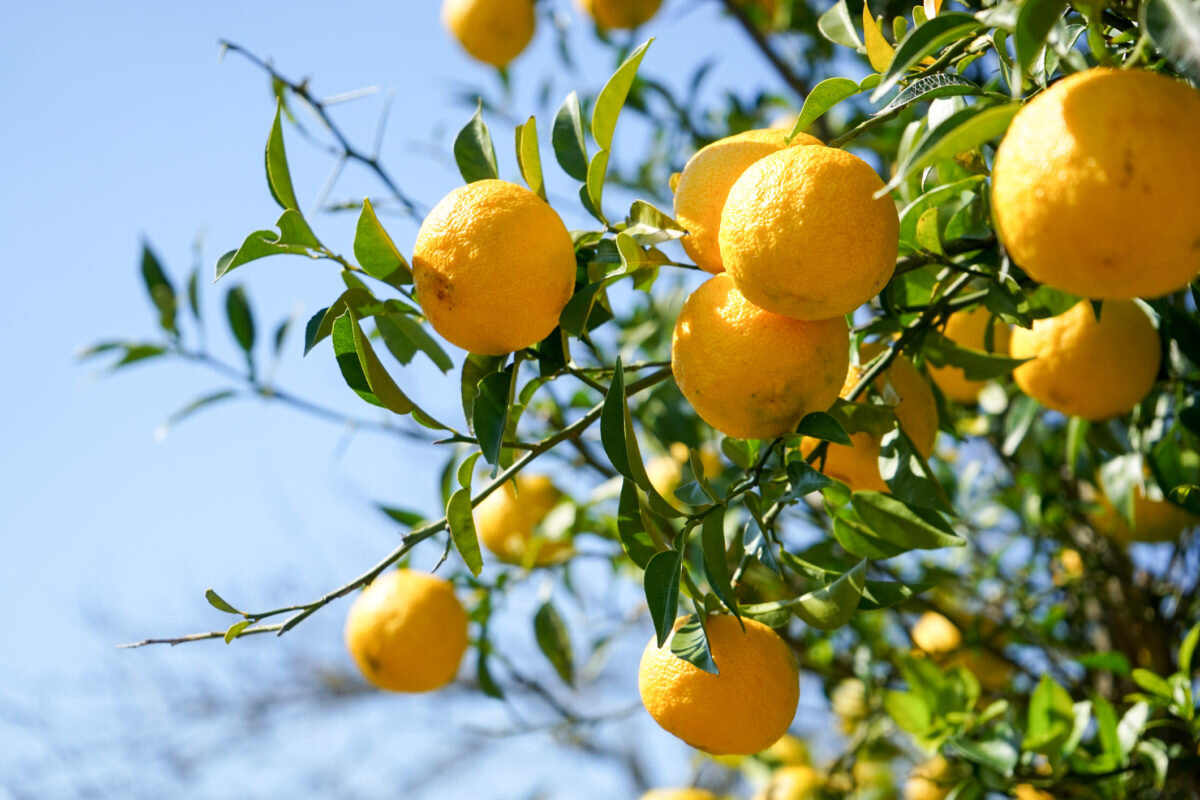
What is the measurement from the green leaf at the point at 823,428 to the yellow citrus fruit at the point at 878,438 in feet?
0.61

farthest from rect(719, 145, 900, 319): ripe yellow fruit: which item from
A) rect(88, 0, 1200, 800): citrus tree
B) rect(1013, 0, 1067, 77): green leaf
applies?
rect(1013, 0, 1067, 77): green leaf

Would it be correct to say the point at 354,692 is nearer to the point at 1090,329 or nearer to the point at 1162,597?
the point at 1162,597

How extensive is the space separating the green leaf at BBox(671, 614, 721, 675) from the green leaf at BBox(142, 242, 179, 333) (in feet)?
4.11

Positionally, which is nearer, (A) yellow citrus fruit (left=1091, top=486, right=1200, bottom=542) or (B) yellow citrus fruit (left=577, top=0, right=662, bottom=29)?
(A) yellow citrus fruit (left=1091, top=486, right=1200, bottom=542)

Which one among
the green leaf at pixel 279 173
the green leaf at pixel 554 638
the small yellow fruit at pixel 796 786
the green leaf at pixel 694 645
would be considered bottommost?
the small yellow fruit at pixel 796 786

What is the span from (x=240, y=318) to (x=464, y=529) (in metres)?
1.05

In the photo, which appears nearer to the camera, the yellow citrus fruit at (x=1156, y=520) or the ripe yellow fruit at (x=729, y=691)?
the ripe yellow fruit at (x=729, y=691)

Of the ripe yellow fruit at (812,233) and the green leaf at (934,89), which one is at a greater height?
the green leaf at (934,89)

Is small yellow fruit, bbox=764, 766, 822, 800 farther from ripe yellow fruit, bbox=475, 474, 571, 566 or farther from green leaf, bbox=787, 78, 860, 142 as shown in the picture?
green leaf, bbox=787, 78, 860, 142

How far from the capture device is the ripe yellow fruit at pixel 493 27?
2.59m

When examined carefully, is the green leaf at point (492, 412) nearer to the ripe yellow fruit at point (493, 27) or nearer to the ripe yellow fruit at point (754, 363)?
the ripe yellow fruit at point (754, 363)

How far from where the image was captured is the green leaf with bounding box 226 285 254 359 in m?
1.76

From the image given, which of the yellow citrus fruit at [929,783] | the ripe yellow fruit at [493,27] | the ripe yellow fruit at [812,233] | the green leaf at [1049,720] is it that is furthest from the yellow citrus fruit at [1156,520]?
the ripe yellow fruit at [493,27]

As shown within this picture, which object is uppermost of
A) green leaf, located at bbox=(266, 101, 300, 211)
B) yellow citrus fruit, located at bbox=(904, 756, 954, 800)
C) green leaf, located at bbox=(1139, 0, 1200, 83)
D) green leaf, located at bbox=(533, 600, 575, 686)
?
green leaf, located at bbox=(266, 101, 300, 211)
